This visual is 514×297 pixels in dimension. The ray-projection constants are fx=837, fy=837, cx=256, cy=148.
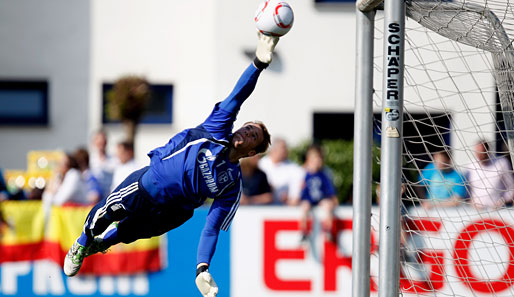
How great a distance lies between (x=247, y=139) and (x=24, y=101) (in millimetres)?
11068

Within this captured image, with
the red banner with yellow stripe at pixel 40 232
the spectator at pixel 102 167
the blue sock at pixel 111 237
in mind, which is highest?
the spectator at pixel 102 167

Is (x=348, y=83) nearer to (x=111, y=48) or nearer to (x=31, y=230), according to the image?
(x=111, y=48)

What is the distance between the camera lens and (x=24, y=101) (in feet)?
52.7

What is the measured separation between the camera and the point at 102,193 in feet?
32.8

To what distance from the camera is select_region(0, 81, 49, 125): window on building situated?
1608 centimetres

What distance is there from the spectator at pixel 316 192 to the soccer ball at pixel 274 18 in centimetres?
448

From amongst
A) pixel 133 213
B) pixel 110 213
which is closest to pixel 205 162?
pixel 133 213

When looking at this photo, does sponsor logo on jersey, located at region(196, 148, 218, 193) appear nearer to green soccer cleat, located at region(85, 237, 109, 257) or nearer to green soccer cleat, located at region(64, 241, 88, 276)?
green soccer cleat, located at region(85, 237, 109, 257)

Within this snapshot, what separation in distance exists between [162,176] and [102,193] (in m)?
4.11

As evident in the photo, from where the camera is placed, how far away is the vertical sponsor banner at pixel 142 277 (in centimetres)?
1006

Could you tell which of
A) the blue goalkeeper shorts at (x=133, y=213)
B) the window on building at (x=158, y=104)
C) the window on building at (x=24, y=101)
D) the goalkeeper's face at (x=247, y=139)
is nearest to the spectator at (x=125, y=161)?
the blue goalkeeper shorts at (x=133, y=213)

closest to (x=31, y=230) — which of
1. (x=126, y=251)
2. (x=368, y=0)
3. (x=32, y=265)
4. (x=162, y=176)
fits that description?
(x=32, y=265)

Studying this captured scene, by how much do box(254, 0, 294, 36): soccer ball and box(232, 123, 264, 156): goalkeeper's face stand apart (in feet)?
2.74

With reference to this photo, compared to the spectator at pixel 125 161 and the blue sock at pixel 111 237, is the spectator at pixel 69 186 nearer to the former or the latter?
the spectator at pixel 125 161
